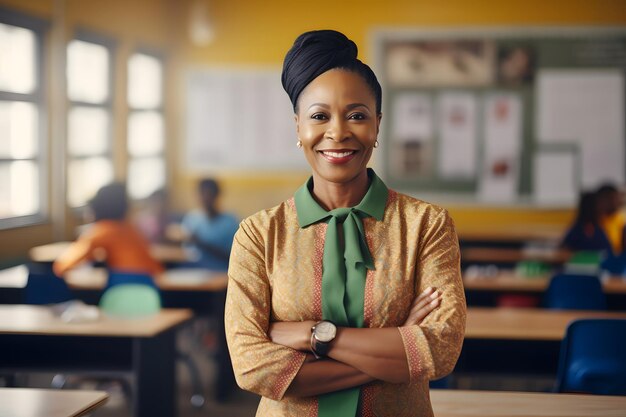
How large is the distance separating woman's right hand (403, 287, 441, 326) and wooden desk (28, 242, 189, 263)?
179 inches

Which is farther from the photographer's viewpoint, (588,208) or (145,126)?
(145,126)

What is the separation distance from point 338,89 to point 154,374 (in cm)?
243

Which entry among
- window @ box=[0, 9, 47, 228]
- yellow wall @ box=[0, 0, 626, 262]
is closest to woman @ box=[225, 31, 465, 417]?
window @ box=[0, 9, 47, 228]

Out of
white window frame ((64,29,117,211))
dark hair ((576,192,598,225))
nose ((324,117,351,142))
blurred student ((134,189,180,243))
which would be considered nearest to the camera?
nose ((324,117,351,142))

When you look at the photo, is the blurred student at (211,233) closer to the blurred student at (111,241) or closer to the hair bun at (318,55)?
the blurred student at (111,241)

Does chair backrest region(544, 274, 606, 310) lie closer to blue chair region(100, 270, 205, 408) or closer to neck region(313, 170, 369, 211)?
blue chair region(100, 270, 205, 408)

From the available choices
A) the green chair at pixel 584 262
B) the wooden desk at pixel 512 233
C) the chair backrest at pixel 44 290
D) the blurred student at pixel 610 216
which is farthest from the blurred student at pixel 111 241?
the wooden desk at pixel 512 233

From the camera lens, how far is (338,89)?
154 cm

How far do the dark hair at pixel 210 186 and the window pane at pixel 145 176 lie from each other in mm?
2097

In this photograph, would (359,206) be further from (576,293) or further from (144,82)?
(144,82)

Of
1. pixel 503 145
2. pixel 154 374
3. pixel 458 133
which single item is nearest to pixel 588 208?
pixel 503 145

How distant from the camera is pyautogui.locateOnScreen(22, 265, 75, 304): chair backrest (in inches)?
169

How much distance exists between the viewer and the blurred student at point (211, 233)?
19.6 ft

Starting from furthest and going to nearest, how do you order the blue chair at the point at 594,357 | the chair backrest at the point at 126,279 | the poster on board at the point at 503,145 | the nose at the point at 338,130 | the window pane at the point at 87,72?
the poster on board at the point at 503,145
the window pane at the point at 87,72
the chair backrest at the point at 126,279
the blue chair at the point at 594,357
the nose at the point at 338,130
